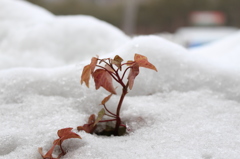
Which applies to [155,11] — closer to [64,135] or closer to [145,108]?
[145,108]

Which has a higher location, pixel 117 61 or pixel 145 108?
pixel 117 61

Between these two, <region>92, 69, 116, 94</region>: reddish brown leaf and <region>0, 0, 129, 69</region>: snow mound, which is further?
<region>0, 0, 129, 69</region>: snow mound

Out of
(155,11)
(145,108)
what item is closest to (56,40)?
(145,108)


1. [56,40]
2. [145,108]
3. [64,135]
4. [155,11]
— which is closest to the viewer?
[64,135]

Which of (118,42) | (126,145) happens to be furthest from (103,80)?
(118,42)

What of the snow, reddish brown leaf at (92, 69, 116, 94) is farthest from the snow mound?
reddish brown leaf at (92, 69, 116, 94)

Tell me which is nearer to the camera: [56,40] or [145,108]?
[145,108]

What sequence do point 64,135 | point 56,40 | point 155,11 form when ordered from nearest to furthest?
point 64,135 → point 56,40 → point 155,11

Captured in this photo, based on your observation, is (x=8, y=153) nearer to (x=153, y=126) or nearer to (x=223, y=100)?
(x=153, y=126)

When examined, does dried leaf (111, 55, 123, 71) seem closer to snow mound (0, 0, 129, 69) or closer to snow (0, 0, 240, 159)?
snow (0, 0, 240, 159)

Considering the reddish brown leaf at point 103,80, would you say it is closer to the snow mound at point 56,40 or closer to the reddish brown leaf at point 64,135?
the reddish brown leaf at point 64,135
